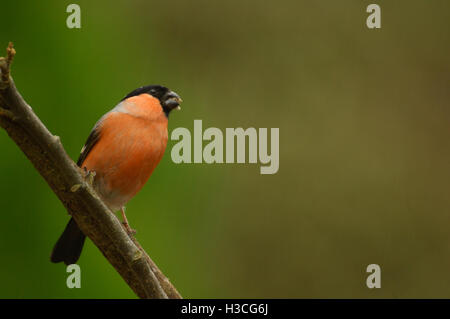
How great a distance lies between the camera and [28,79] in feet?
11.4

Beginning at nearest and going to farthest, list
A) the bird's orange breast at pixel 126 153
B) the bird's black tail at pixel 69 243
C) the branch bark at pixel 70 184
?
the branch bark at pixel 70 184
the bird's orange breast at pixel 126 153
the bird's black tail at pixel 69 243

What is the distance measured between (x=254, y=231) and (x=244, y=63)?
1114 mm

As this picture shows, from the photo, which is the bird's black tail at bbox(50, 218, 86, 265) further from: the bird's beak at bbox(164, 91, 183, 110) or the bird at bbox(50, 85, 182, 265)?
the bird's beak at bbox(164, 91, 183, 110)

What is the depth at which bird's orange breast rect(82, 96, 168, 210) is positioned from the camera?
2217 mm

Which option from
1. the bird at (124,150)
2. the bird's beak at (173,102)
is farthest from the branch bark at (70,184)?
the bird's beak at (173,102)

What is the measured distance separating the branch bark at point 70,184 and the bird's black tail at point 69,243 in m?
0.53

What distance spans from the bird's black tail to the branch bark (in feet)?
1.73

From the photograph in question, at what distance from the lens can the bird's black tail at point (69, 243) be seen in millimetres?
2320

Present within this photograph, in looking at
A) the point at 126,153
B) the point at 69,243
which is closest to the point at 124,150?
the point at 126,153

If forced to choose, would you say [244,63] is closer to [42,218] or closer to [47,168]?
[42,218]

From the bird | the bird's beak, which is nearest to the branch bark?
the bird

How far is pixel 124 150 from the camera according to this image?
7.29 ft

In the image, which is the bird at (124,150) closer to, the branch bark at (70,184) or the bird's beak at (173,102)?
the bird's beak at (173,102)

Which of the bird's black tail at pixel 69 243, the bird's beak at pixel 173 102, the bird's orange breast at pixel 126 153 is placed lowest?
the bird's black tail at pixel 69 243
